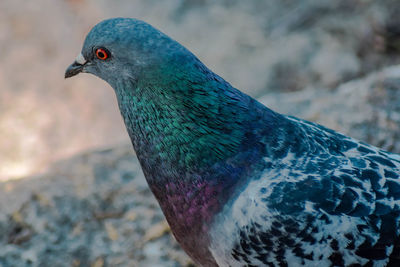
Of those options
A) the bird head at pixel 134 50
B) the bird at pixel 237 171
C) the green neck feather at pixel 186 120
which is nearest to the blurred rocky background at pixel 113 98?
the bird at pixel 237 171

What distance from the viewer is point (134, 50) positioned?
2.37 m

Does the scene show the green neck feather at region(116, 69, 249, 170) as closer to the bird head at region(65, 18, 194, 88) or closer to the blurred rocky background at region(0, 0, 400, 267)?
the bird head at region(65, 18, 194, 88)

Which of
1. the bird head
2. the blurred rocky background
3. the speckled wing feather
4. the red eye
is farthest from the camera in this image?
the blurred rocky background

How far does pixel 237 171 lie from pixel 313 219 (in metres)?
0.44

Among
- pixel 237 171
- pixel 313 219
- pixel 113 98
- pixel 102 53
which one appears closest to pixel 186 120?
pixel 237 171

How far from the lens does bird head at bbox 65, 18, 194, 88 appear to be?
2355 millimetres

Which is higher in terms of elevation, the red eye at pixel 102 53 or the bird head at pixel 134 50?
the red eye at pixel 102 53

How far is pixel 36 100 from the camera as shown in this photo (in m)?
6.89

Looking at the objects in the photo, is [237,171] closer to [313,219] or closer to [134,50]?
[313,219]

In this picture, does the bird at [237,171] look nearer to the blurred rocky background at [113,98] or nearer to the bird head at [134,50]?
the bird head at [134,50]

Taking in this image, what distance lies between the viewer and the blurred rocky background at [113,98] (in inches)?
136

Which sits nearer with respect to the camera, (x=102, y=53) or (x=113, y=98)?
(x=102, y=53)

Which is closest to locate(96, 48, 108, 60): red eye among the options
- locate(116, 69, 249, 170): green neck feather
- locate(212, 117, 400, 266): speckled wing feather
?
locate(116, 69, 249, 170): green neck feather

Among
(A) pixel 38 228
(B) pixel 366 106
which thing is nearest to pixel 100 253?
(A) pixel 38 228
